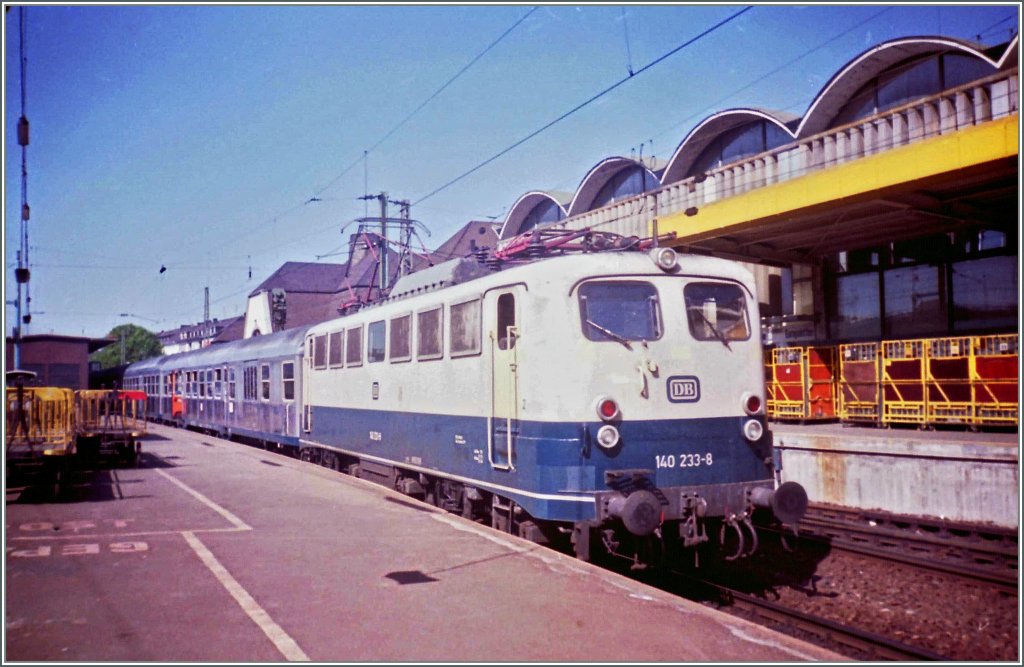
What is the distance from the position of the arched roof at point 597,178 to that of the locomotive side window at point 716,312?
19500 millimetres

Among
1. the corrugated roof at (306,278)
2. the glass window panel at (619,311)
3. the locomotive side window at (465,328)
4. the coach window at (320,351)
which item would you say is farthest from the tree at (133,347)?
the glass window panel at (619,311)

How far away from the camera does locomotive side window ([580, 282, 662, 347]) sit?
8180 millimetres

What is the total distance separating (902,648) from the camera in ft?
22.6

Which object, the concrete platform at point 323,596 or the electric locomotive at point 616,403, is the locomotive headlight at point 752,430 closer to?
the electric locomotive at point 616,403

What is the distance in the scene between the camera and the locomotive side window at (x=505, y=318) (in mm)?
8664

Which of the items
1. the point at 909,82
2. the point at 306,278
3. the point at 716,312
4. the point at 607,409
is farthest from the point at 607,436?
the point at 306,278

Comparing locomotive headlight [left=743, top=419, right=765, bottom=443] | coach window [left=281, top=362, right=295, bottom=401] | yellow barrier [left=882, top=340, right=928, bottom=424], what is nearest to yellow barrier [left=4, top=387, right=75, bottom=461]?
coach window [left=281, top=362, right=295, bottom=401]

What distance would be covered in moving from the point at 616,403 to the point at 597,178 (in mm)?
23519

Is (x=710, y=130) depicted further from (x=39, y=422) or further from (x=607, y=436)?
(x=39, y=422)

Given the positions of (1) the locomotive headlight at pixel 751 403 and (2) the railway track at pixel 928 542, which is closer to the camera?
(1) the locomotive headlight at pixel 751 403

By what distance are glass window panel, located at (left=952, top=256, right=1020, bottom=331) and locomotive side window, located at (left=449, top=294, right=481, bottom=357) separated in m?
13.0

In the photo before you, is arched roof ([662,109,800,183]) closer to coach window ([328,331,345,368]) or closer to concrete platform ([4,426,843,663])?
coach window ([328,331,345,368])

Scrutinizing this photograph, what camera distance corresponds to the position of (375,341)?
12.7m

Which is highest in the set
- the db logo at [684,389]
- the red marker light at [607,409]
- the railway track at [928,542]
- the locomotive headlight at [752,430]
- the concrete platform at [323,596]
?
the db logo at [684,389]
